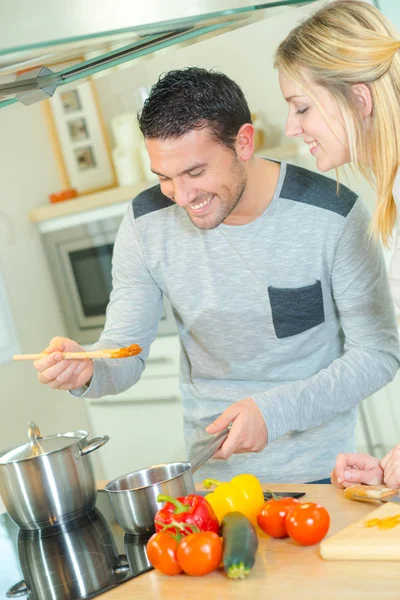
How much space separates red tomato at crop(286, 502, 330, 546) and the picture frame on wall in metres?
2.18

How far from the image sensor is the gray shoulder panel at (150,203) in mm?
1726

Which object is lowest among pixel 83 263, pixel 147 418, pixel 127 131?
pixel 147 418

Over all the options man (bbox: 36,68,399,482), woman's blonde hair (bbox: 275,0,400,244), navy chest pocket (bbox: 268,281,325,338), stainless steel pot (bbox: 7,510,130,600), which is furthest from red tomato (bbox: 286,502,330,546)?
navy chest pocket (bbox: 268,281,325,338)

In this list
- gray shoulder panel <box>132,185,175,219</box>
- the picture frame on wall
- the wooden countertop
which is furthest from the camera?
the picture frame on wall

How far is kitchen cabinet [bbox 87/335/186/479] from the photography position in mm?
2988

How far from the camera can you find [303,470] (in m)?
1.61

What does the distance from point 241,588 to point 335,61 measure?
79cm

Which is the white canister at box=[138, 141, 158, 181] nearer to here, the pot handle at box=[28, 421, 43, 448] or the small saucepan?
the pot handle at box=[28, 421, 43, 448]

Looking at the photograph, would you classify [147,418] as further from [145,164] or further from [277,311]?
[277,311]

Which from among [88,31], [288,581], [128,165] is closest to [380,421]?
[128,165]

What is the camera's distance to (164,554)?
104 cm

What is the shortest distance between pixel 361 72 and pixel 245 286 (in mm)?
535

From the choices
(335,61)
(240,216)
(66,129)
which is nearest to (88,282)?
(66,129)

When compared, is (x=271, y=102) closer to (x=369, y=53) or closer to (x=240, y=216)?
(x=240, y=216)
